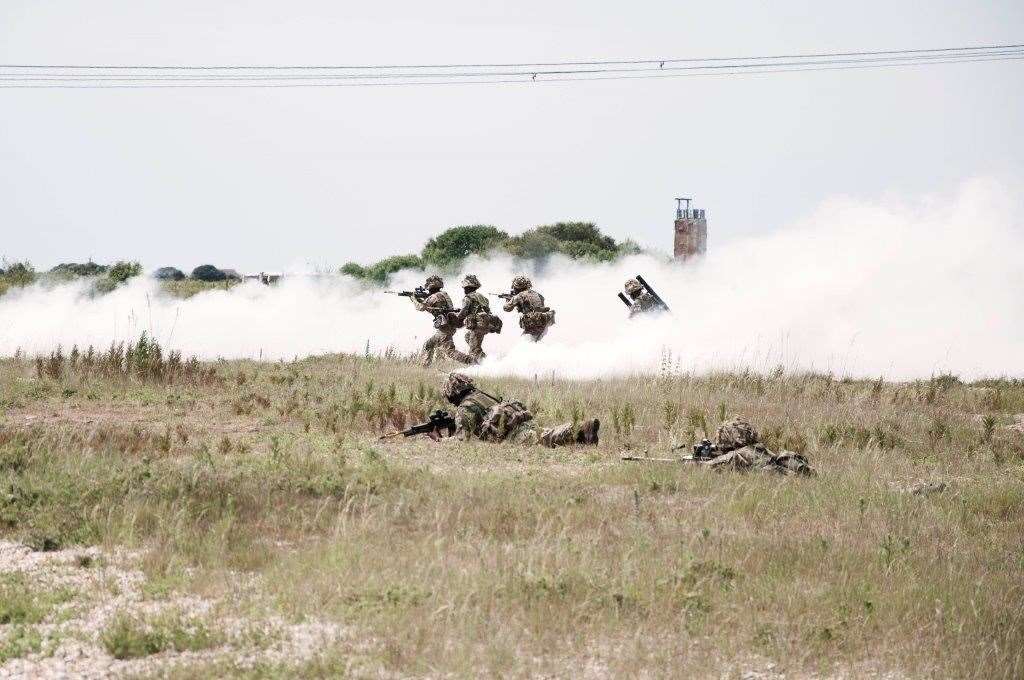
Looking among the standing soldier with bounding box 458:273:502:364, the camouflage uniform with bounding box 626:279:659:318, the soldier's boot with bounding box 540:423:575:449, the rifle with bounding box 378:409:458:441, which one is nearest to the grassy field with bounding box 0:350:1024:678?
the rifle with bounding box 378:409:458:441

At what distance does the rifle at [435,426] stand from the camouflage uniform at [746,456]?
14.6ft

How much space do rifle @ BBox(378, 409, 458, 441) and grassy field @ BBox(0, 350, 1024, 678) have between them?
0.73 feet

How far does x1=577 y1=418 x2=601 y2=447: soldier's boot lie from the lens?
56.6 feet

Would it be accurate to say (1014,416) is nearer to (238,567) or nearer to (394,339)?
(238,567)

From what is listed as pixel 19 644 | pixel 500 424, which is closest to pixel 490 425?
pixel 500 424

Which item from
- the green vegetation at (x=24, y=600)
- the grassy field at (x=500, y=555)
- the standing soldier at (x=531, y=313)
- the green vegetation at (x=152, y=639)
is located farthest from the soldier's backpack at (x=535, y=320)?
the green vegetation at (x=152, y=639)

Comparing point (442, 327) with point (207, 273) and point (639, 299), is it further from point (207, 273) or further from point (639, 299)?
point (207, 273)

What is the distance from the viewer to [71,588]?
9430 millimetres

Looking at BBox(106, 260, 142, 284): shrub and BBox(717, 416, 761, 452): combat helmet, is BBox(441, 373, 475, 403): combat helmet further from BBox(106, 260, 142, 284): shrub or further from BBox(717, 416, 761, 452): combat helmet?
BBox(106, 260, 142, 284): shrub

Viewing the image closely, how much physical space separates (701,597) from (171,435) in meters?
10.3

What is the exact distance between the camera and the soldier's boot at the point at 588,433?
680 inches

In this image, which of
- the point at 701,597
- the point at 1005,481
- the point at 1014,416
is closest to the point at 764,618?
the point at 701,597

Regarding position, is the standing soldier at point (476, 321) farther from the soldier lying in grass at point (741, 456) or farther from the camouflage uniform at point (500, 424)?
the soldier lying in grass at point (741, 456)

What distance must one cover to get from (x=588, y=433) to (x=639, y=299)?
46.4 ft
